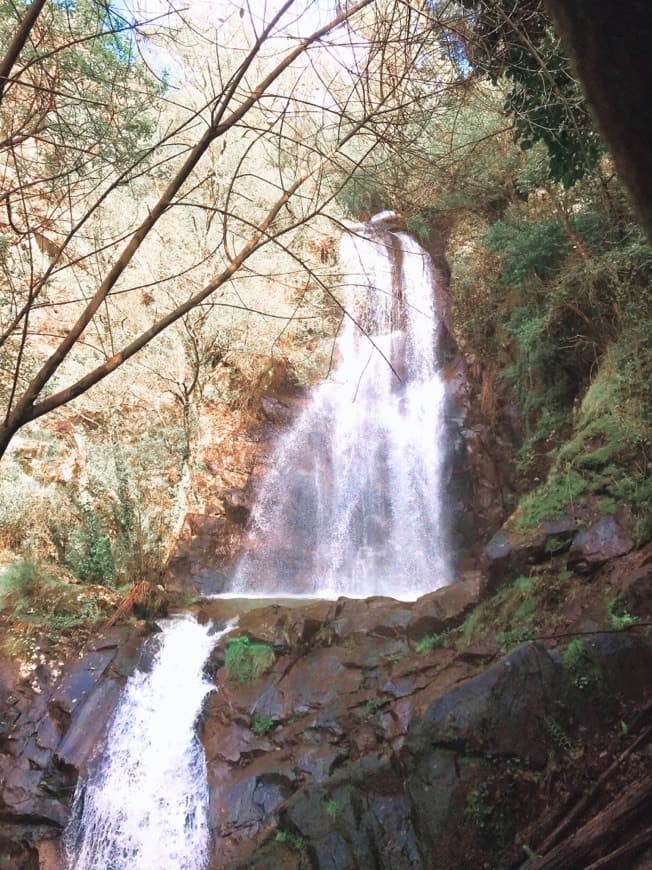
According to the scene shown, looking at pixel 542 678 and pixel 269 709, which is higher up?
pixel 542 678

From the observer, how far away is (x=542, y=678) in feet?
12.3

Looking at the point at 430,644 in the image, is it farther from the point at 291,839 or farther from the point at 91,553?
the point at 91,553

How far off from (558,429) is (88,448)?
7979mm

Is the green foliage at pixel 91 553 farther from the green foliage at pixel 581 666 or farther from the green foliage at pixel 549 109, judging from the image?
the green foliage at pixel 549 109

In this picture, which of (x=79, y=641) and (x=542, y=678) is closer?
(x=542, y=678)

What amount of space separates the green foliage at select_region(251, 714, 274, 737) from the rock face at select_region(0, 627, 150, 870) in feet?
5.68

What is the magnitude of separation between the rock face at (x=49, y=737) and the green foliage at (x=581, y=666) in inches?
198

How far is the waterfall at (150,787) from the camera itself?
5191mm

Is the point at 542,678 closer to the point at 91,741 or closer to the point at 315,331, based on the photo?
the point at 91,741

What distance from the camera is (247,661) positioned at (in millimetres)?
6520

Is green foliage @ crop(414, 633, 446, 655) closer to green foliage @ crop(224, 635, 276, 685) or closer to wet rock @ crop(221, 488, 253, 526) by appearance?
green foliage @ crop(224, 635, 276, 685)

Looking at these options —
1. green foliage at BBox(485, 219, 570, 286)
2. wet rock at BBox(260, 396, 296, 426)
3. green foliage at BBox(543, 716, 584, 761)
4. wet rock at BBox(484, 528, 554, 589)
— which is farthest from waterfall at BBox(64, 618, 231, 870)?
green foliage at BBox(485, 219, 570, 286)

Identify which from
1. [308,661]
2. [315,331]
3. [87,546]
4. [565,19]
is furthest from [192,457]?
[565,19]

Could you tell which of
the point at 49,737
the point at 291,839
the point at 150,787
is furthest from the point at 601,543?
the point at 49,737
